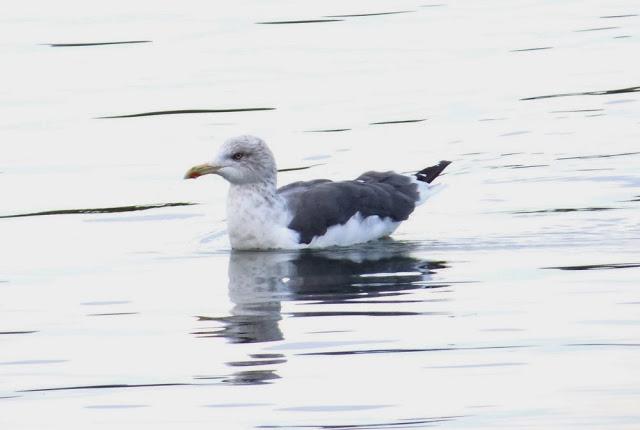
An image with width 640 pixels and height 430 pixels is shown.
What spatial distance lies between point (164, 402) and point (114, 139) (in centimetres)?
1093

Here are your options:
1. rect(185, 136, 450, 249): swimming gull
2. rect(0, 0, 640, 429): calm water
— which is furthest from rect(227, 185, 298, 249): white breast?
rect(0, 0, 640, 429): calm water

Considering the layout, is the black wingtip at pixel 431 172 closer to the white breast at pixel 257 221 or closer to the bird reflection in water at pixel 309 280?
the bird reflection in water at pixel 309 280

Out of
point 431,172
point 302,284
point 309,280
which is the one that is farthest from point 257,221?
point 431,172

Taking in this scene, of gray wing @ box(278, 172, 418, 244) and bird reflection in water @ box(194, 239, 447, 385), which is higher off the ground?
gray wing @ box(278, 172, 418, 244)

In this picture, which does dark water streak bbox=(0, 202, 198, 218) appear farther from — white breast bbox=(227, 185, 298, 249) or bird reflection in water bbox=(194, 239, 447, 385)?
bird reflection in water bbox=(194, 239, 447, 385)

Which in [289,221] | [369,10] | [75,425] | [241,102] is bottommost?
[75,425]

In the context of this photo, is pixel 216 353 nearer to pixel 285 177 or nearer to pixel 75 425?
pixel 75 425

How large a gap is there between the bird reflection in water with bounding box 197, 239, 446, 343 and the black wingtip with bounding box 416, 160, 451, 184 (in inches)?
53.7

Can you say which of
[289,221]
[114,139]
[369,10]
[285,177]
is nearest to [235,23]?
[369,10]

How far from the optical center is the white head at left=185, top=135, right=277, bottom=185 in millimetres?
16609

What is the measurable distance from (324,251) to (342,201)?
479mm

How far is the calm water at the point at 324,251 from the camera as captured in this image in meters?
11.0

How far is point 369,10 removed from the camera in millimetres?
31078

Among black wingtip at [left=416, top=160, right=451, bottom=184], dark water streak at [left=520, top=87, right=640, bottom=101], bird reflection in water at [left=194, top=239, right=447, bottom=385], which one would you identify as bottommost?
bird reflection in water at [left=194, top=239, right=447, bottom=385]
